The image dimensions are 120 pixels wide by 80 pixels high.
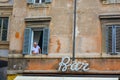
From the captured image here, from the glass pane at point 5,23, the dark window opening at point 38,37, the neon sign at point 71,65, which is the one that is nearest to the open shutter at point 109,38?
the neon sign at point 71,65

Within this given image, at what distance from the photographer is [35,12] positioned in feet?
64.2

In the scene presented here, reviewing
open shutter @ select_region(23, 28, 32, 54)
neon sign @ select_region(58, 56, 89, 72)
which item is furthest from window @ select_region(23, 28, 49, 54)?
neon sign @ select_region(58, 56, 89, 72)

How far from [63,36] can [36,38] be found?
154cm

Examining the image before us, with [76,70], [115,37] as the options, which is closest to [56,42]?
[76,70]

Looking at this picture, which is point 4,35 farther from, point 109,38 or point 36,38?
point 109,38

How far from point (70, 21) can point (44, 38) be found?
1.65 metres

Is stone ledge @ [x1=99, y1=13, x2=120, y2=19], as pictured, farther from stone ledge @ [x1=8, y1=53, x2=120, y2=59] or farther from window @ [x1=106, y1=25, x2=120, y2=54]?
stone ledge @ [x1=8, y1=53, x2=120, y2=59]

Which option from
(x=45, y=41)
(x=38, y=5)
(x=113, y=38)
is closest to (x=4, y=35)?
(x=38, y=5)

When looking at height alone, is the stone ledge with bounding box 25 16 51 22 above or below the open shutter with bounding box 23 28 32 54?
above

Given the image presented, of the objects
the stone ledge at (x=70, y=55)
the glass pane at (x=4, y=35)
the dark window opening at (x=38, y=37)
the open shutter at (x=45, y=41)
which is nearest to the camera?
the stone ledge at (x=70, y=55)

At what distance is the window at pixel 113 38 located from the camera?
18172mm

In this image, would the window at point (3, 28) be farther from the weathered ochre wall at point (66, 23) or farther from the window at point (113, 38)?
the window at point (113, 38)

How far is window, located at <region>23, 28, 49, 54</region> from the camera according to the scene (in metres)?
18.9

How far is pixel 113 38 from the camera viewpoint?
1823cm
